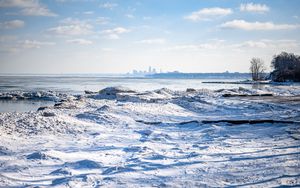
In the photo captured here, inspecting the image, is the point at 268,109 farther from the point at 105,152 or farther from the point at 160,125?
the point at 105,152

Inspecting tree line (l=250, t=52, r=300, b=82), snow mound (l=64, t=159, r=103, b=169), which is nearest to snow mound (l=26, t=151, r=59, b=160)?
snow mound (l=64, t=159, r=103, b=169)

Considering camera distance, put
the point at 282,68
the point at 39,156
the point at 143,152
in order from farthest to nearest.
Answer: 1. the point at 282,68
2. the point at 143,152
3. the point at 39,156

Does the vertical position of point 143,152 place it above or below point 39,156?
below

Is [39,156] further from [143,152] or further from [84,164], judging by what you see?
[143,152]

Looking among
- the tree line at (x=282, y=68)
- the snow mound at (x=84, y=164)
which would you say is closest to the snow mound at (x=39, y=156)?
the snow mound at (x=84, y=164)

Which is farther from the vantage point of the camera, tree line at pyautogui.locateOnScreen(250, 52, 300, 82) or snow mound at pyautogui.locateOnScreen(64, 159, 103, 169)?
tree line at pyautogui.locateOnScreen(250, 52, 300, 82)

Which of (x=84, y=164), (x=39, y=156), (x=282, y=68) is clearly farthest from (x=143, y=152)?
(x=282, y=68)

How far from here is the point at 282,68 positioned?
9012 cm

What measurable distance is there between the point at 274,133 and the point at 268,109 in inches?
345

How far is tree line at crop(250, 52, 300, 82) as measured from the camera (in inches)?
2960

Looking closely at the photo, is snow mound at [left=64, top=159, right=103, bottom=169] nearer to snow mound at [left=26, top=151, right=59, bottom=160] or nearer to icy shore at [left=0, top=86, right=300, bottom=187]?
icy shore at [left=0, top=86, right=300, bottom=187]

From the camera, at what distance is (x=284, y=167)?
7379 mm

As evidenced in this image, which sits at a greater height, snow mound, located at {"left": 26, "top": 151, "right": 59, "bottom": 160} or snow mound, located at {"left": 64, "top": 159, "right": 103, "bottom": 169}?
snow mound, located at {"left": 26, "top": 151, "right": 59, "bottom": 160}

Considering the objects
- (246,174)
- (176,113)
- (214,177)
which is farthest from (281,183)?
(176,113)
